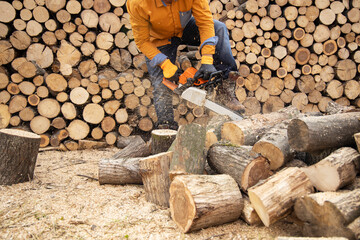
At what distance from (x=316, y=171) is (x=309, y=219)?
325 millimetres

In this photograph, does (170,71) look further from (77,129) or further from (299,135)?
(77,129)

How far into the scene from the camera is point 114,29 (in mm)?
3535

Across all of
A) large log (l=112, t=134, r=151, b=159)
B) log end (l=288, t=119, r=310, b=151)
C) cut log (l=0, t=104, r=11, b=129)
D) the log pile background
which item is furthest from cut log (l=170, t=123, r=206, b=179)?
cut log (l=0, t=104, r=11, b=129)

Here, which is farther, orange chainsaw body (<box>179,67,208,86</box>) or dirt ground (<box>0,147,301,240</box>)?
orange chainsaw body (<box>179,67,208,86</box>)

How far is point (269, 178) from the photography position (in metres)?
1.47

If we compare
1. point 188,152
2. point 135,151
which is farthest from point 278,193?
point 135,151

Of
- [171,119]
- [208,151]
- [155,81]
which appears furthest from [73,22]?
[208,151]

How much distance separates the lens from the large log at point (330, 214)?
42.8 inches

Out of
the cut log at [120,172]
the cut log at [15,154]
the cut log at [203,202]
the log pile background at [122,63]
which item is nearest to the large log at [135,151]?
the cut log at [120,172]

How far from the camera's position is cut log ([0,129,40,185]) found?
6.91 feet

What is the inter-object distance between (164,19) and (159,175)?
1861mm

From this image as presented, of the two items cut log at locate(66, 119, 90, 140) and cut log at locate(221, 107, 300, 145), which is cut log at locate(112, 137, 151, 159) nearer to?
cut log at locate(221, 107, 300, 145)

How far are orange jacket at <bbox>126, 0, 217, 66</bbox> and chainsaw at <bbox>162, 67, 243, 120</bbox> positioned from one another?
1.04 ft

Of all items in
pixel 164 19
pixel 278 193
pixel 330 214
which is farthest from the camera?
pixel 164 19
